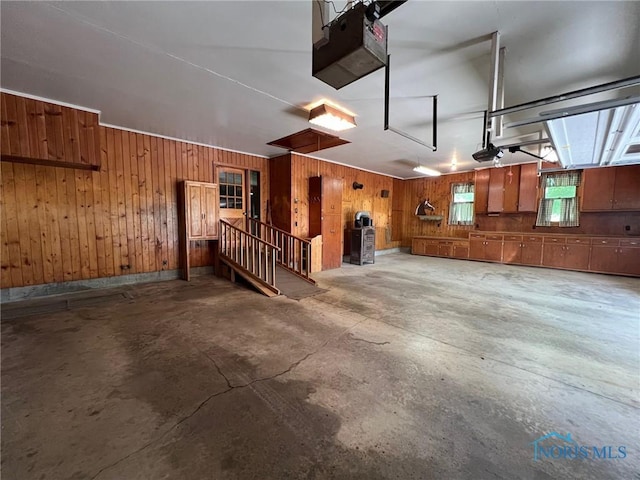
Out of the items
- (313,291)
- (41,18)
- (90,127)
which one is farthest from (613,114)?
(90,127)

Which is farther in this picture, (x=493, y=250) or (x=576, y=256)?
(x=493, y=250)

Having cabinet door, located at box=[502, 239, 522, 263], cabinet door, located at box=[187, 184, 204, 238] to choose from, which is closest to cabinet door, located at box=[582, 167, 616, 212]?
cabinet door, located at box=[502, 239, 522, 263]

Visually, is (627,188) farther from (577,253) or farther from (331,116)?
(331,116)

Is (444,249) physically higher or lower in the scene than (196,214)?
lower

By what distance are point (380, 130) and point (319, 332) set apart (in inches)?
155

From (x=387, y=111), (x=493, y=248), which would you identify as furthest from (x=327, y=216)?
(x=493, y=248)

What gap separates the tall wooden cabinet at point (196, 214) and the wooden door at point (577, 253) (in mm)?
9197

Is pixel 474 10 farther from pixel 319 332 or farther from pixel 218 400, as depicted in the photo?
pixel 218 400

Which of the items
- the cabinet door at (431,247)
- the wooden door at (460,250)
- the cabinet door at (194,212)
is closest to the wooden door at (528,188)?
the wooden door at (460,250)

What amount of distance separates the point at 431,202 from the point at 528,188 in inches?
120

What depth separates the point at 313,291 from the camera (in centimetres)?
482

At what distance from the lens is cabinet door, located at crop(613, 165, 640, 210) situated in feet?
20.8

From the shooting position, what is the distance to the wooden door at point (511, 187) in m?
8.05

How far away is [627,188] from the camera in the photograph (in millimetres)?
6438
